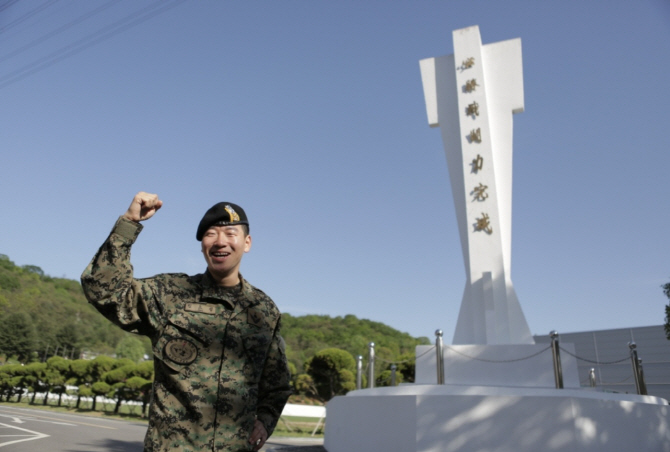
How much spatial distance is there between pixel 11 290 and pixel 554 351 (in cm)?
3763

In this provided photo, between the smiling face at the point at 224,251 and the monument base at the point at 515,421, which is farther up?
the smiling face at the point at 224,251

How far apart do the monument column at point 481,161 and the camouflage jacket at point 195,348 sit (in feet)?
23.3

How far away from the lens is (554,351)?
6.49 metres

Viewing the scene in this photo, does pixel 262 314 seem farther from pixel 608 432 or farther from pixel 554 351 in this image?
pixel 554 351

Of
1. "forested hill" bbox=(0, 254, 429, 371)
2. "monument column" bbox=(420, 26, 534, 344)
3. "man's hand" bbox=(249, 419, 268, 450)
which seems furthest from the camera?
"forested hill" bbox=(0, 254, 429, 371)

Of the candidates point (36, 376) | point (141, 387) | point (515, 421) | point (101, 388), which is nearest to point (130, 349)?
point (36, 376)

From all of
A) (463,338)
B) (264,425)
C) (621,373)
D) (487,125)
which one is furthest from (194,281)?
(621,373)

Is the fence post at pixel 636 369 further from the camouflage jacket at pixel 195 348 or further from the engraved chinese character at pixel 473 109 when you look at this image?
the camouflage jacket at pixel 195 348

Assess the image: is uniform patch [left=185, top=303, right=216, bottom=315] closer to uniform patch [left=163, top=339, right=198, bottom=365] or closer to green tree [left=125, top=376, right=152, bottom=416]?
uniform patch [left=163, top=339, right=198, bottom=365]

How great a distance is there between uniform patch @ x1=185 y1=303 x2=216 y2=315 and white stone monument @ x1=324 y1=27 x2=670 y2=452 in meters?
4.93

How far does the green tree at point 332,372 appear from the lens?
1697cm

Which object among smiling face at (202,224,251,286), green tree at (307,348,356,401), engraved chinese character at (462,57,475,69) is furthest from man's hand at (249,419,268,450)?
green tree at (307,348,356,401)

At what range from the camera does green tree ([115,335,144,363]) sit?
138 ft

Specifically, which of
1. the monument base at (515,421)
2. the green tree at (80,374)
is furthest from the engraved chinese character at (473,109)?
the green tree at (80,374)
